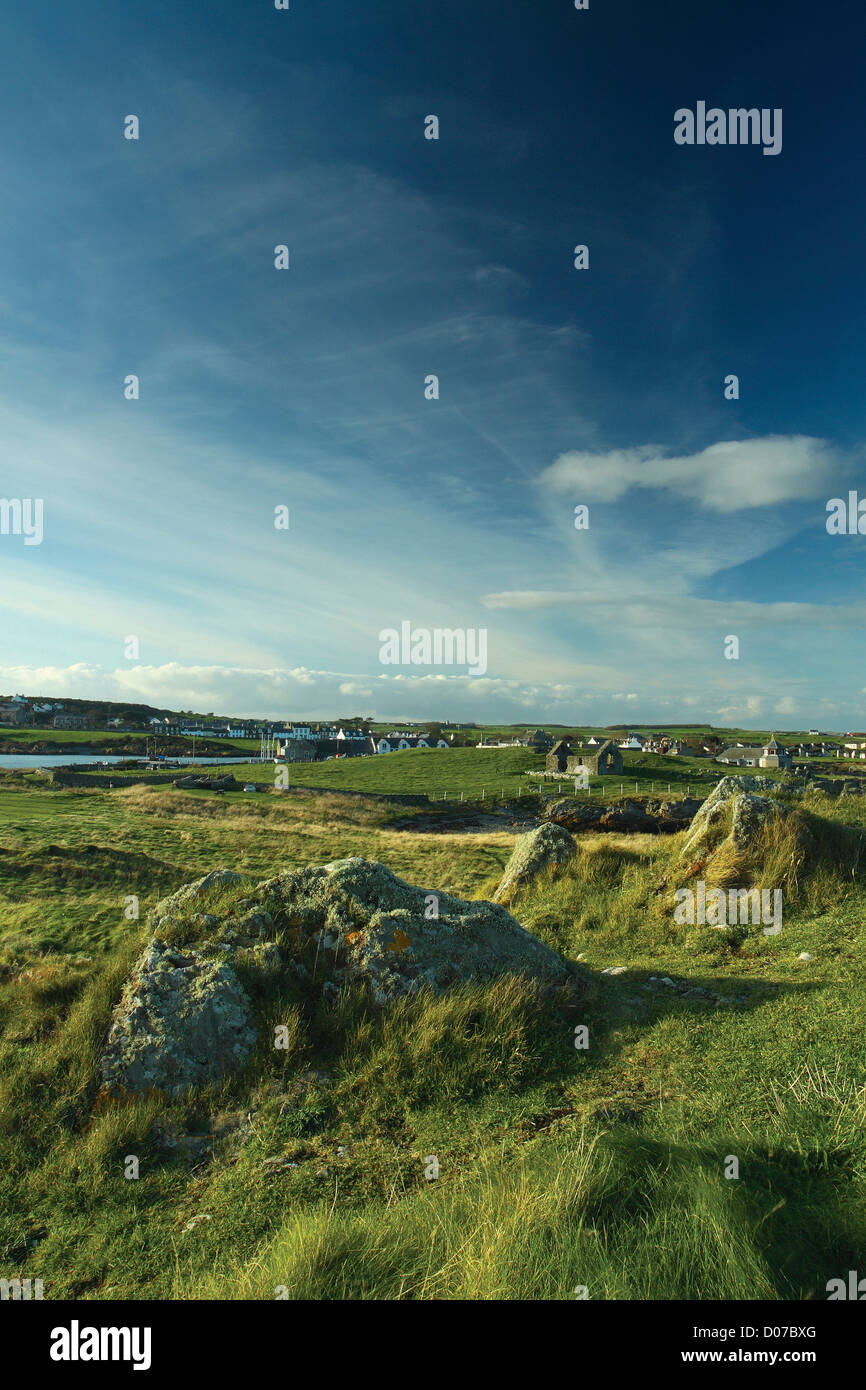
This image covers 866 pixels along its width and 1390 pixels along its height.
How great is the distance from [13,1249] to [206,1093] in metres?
1.78

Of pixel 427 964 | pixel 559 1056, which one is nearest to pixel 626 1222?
pixel 559 1056

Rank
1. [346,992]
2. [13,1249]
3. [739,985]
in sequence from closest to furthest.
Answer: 1. [13,1249]
2. [346,992]
3. [739,985]

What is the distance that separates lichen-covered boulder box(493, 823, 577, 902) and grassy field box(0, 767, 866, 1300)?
4547mm

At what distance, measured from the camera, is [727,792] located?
13391 mm

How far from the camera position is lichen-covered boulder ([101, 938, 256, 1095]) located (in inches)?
243

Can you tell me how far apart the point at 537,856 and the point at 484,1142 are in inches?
404

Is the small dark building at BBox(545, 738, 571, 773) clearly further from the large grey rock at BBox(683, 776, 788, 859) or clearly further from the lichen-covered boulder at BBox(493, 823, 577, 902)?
the large grey rock at BBox(683, 776, 788, 859)

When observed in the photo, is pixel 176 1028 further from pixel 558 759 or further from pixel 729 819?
pixel 558 759

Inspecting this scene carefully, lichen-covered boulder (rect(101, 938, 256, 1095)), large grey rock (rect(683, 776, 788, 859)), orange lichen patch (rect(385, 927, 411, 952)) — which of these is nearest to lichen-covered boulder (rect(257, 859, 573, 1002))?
orange lichen patch (rect(385, 927, 411, 952))

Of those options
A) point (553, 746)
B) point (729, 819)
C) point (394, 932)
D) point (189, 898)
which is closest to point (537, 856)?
point (729, 819)

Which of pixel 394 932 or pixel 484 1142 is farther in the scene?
pixel 394 932

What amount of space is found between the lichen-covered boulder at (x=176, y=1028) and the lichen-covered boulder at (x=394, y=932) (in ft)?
Result: 4.07

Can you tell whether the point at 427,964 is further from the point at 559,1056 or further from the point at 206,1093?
the point at 206,1093

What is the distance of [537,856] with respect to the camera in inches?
595
